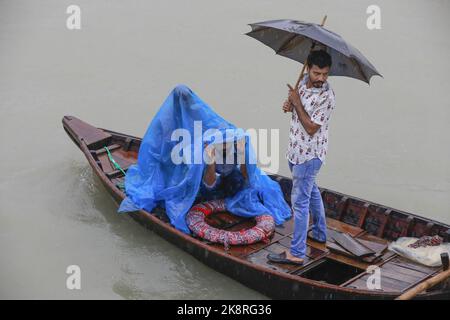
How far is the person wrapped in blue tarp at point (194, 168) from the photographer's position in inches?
238

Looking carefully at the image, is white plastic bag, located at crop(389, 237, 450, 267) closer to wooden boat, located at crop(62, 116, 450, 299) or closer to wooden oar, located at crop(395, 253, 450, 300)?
wooden boat, located at crop(62, 116, 450, 299)

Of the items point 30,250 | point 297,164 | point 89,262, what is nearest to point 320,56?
point 297,164

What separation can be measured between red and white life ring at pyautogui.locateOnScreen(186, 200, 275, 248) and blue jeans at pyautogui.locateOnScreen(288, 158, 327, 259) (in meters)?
0.43

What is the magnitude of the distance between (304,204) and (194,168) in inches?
50.7

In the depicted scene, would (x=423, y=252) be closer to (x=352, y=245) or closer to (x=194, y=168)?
(x=352, y=245)

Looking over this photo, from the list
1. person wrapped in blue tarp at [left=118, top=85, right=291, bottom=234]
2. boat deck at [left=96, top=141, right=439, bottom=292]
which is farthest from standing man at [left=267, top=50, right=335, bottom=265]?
person wrapped in blue tarp at [left=118, top=85, right=291, bottom=234]

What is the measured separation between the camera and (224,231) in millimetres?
5941

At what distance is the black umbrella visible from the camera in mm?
4773

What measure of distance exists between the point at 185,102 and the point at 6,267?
8.34 ft

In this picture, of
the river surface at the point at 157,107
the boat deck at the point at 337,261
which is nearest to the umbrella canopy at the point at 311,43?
the boat deck at the point at 337,261

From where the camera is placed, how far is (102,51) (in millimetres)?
11508

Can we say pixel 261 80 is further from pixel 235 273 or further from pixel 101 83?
pixel 235 273

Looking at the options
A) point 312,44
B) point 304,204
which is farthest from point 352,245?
point 312,44

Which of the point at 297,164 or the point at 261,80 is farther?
the point at 261,80
